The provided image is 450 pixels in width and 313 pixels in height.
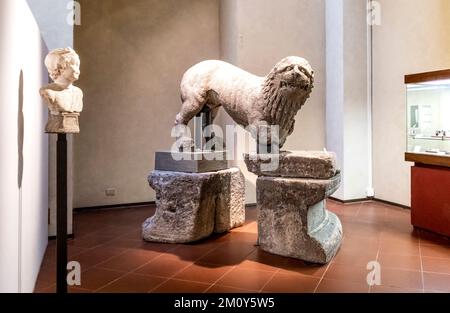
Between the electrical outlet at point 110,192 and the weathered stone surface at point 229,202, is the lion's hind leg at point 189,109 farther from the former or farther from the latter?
the electrical outlet at point 110,192

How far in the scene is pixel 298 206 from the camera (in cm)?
339

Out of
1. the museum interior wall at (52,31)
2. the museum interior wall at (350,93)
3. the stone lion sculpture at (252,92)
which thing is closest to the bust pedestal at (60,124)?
the stone lion sculpture at (252,92)

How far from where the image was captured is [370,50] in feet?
20.0

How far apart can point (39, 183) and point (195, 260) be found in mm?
1468

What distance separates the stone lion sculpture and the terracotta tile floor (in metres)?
1.17

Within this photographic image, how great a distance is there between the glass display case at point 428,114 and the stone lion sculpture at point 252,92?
1667mm

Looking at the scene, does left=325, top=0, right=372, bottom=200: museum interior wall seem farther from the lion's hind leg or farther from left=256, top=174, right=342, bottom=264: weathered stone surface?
the lion's hind leg

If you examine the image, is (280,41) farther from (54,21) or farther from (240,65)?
(54,21)

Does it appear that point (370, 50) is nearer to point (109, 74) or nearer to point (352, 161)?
point (352, 161)

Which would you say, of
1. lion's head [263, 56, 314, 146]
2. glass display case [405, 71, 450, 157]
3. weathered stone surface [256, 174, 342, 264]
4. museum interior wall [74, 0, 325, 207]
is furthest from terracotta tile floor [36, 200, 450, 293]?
museum interior wall [74, 0, 325, 207]

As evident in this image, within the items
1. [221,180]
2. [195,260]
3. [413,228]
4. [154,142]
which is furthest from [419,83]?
[154,142]

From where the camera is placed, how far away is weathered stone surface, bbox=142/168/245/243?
A: 157 inches

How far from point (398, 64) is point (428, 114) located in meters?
1.49

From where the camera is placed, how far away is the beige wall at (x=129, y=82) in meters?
5.80
